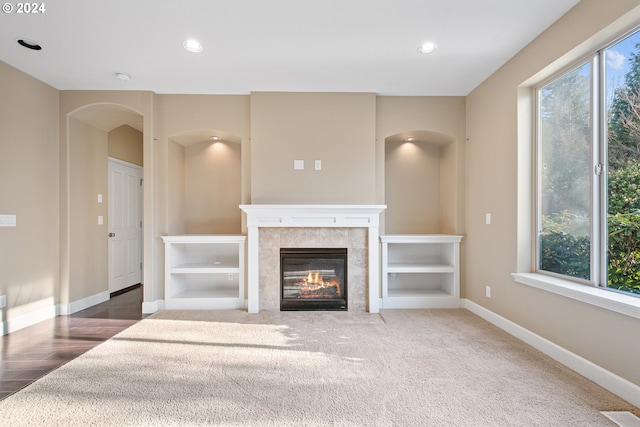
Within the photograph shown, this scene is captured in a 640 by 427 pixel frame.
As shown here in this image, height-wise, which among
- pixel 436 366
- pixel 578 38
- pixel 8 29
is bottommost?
pixel 436 366

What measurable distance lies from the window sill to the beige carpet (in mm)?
542

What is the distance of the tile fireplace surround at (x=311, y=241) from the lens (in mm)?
3740

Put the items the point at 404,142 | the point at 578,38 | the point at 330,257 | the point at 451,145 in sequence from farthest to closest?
the point at 404,142, the point at 451,145, the point at 330,257, the point at 578,38

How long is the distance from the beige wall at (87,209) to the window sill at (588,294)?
4.95 meters

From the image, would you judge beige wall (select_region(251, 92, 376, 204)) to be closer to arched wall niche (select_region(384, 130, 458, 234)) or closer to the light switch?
arched wall niche (select_region(384, 130, 458, 234))

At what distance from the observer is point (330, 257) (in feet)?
12.7

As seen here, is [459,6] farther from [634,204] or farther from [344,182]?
[344,182]

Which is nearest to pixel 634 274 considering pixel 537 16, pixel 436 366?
pixel 436 366

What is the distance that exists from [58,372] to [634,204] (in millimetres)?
4080

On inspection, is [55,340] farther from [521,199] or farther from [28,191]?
[521,199]

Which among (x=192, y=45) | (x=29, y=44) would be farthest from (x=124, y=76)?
(x=192, y=45)

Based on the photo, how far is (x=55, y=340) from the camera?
9.62 ft

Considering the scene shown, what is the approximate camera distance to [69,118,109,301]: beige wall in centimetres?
389

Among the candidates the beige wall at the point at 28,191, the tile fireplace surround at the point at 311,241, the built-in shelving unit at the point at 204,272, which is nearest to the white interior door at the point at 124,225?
the beige wall at the point at 28,191
